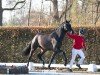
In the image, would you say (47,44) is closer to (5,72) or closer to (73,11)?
(5,72)

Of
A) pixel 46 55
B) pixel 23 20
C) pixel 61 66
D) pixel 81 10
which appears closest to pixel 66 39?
pixel 46 55

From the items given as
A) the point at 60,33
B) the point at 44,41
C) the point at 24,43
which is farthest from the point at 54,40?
the point at 24,43

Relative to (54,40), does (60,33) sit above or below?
above

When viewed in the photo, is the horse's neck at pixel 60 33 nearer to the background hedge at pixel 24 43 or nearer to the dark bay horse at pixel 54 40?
the dark bay horse at pixel 54 40

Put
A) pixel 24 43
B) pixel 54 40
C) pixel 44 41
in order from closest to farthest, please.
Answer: pixel 54 40
pixel 44 41
pixel 24 43

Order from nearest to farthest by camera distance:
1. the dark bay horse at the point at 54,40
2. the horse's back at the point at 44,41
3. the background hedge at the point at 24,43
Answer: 1. the dark bay horse at the point at 54,40
2. the horse's back at the point at 44,41
3. the background hedge at the point at 24,43

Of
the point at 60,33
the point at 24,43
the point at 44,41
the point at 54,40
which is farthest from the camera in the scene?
the point at 24,43

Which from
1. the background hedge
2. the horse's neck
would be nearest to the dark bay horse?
the horse's neck

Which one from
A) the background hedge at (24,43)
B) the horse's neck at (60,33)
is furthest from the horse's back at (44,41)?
the background hedge at (24,43)

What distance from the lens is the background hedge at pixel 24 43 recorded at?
2217cm

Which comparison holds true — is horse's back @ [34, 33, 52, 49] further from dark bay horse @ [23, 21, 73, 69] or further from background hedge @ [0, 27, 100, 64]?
background hedge @ [0, 27, 100, 64]

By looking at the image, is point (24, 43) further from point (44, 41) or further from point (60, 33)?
→ point (60, 33)

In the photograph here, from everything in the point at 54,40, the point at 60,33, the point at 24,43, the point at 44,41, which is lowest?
the point at 24,43

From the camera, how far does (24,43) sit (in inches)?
895
